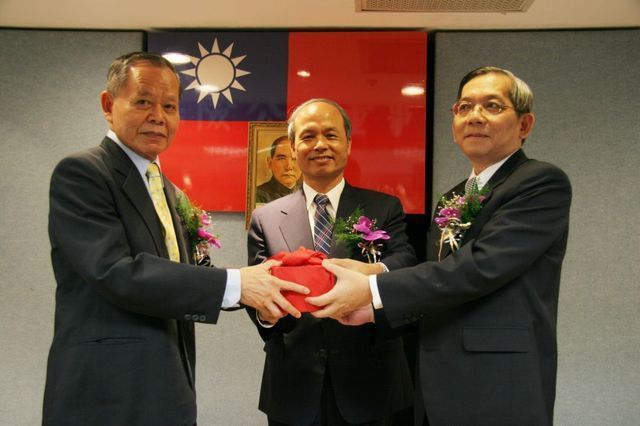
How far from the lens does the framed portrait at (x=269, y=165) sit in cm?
404

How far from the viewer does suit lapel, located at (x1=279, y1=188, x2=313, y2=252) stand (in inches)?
104

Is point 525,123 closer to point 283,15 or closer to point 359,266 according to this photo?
point 359,266

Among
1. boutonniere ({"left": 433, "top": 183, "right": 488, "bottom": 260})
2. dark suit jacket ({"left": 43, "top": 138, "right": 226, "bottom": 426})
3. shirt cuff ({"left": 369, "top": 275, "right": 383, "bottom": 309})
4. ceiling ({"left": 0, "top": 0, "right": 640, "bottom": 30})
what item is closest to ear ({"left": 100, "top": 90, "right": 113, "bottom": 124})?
dark suit jacket ({"left": 43, "top": 138, "right": 226, "bottom": 426})

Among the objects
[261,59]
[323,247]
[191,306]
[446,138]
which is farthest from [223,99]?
[191,306]

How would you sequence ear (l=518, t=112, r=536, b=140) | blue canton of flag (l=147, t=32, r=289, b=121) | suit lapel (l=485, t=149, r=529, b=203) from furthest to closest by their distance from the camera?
blue canton of flag (l=147, t=32, r=289, b=121) → ear (l=518, t=112, r=536, b=140) → suit lapel (l=485, t=149, r=529, b=203)

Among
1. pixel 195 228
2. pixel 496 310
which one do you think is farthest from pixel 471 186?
pixel 195 228

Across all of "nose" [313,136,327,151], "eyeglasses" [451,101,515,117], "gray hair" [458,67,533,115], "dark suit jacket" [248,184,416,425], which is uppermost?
"gray hair" [458,67,533,115]

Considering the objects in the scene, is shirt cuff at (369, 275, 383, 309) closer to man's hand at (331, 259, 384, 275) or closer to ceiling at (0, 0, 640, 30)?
man's hand at (331, 259, 384, 275)

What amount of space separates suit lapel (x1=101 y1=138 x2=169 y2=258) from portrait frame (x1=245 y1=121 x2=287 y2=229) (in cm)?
194

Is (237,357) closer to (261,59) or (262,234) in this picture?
(262,234)

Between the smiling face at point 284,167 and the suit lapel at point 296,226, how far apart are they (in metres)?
1.27

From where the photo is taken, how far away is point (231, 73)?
410 centimetres

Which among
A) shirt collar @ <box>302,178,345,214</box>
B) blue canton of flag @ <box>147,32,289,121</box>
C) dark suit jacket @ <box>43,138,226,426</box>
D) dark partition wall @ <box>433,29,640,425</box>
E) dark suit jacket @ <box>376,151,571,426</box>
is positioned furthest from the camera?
blue canton of flag @ <box>147,32,289,121</box>

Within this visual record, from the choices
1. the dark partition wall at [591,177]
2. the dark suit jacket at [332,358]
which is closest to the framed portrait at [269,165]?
the dark partition wall at [591,177]
